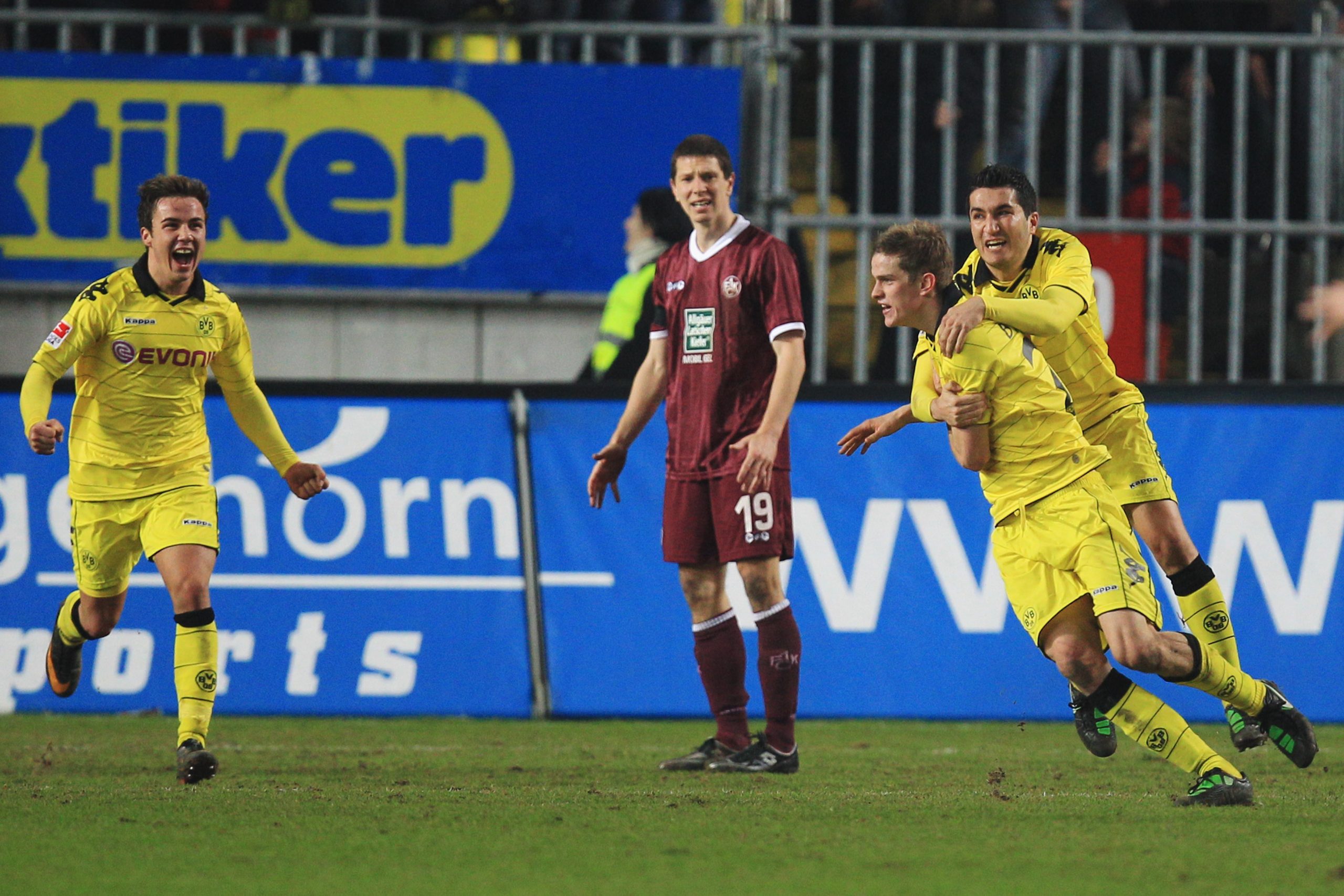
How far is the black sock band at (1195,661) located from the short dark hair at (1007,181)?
4.57ft

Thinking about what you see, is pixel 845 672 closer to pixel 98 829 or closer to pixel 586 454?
pixel 586 454

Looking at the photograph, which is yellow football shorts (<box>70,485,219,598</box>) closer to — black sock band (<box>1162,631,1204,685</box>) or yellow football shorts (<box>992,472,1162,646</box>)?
yellow football shorts (<box>992,472,1162,646</box>)

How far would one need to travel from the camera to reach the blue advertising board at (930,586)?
7797mm

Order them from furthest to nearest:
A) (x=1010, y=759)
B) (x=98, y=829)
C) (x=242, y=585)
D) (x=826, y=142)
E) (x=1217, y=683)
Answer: (x=826, y=142)
(x=242, y=585)
(x=1010, y=759)
(x=1217, y=683)
(x=98, y=829)

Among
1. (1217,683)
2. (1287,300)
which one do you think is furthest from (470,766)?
(1287,300)

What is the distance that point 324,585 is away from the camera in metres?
7.84

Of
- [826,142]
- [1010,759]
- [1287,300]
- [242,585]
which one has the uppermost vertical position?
[826,142]

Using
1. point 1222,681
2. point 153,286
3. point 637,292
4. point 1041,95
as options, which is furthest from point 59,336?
point 1041,95

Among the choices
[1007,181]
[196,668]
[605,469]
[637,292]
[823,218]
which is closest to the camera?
[1007,181]

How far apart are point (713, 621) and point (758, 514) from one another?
456mm

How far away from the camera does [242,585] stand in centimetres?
782

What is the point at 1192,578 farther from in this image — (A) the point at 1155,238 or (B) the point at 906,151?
(B) the point at 906,151

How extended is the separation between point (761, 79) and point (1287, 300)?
328cm

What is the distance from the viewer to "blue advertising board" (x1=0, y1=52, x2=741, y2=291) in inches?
379
